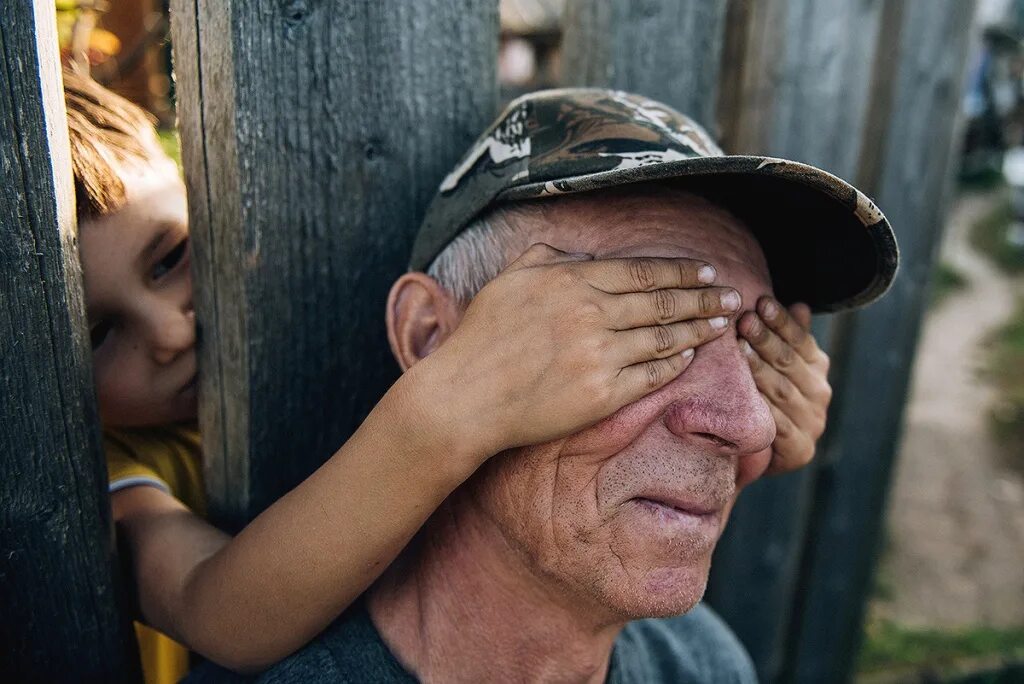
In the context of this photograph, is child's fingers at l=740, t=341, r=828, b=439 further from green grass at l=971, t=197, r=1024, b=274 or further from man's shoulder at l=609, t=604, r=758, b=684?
green grass at l=971, t=197, r=1024, b=274

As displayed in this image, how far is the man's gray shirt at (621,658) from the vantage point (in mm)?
1465

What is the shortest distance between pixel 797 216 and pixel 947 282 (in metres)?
11.0

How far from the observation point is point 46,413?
1.35 metres

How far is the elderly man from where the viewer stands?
1.36m

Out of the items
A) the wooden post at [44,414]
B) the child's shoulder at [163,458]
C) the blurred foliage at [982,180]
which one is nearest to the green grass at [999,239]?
the blurred foliage at [982,180]

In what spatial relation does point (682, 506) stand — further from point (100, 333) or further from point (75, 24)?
point (75, 24)

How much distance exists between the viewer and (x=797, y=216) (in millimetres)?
1622

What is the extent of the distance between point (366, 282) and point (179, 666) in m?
0.99

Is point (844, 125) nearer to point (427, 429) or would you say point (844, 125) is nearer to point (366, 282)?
point (366, 282)

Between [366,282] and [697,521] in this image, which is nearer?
[697,521]

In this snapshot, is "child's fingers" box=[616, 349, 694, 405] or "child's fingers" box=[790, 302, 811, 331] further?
"child's fingers" box=[790, 302, 811, 331]

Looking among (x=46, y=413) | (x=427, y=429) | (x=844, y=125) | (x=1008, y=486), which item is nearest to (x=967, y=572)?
(x=1008, y=486)

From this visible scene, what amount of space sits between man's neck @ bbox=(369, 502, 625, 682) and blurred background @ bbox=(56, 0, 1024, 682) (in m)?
1.11

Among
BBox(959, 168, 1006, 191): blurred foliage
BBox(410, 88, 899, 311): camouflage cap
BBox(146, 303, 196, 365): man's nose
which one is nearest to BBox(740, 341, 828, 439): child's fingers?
BBox(410, 88, 899, 311): camouflage cap
